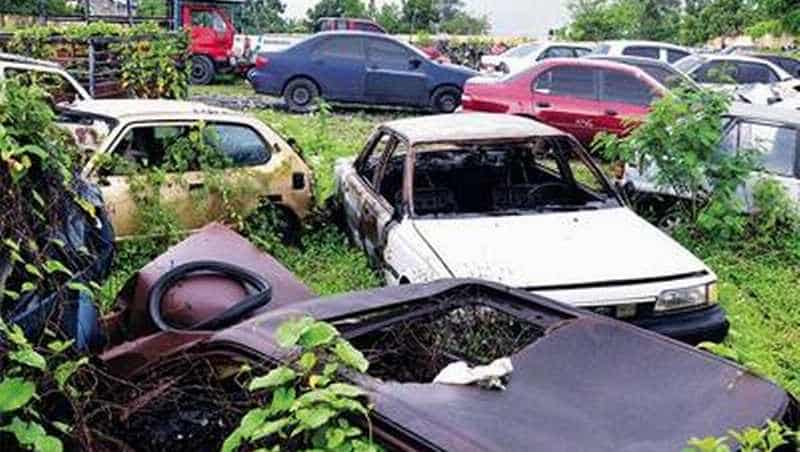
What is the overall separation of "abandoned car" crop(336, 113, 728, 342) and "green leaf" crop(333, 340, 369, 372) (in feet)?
9.04

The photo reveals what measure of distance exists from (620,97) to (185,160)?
7.53 meters

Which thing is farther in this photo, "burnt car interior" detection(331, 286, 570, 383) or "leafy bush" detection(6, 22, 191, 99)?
"leafy bush" detection(6, 22, 191, 99)

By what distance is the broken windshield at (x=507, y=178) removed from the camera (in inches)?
274

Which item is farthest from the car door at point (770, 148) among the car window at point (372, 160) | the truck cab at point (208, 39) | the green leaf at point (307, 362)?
the truck cab at point (208, 39)

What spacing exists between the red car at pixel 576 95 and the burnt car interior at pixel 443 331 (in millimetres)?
9612

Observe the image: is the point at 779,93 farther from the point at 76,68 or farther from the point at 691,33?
the point at 691,33

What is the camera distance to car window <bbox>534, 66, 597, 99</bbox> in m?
13.2

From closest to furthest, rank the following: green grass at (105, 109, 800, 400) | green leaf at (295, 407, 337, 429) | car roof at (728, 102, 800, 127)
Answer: green leaf at (295, 407, 337, 429)
green grass at (105, 109, 800, 400)
car roof at (728, 102, 800, 127)

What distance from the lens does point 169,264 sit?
15.3 ft

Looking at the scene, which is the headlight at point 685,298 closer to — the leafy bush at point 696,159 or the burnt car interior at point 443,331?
the burnt car interior at point 443,331

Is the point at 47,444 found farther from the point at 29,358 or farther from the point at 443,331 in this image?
the point at 443,331

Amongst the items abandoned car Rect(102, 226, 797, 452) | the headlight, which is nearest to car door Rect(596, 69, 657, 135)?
the headlight

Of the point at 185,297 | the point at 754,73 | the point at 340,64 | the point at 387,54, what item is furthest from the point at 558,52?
the point at 185,297

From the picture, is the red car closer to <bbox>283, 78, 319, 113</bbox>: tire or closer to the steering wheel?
<bbox>283, 78, 319, 113</bbox>: tire
